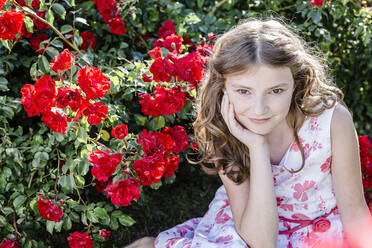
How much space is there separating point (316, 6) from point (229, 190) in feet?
4.83

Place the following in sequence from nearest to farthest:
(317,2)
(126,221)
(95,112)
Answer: (95,112)
(126,221)
(317,2)

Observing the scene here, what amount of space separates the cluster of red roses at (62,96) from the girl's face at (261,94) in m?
0.56

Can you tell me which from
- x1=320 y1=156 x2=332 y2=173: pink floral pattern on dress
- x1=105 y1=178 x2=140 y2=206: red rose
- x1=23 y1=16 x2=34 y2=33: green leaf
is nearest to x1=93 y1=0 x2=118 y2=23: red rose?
x1=23 y1=16 x2=34 y2=33: green leaf

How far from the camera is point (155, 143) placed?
85.4 inches

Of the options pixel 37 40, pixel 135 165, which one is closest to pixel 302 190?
pixel 135 165

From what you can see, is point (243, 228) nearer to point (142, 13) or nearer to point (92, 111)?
point (92, 111)

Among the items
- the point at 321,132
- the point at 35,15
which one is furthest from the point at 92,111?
the point at 321,132

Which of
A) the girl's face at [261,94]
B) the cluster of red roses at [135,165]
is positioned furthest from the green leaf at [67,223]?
the girl's face at [261,94]

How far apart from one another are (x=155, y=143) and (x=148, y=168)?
0.15 meters

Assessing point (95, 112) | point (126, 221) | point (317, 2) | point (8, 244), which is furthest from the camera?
point (317, 2)

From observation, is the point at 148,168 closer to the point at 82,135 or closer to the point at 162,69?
the point at 82,135

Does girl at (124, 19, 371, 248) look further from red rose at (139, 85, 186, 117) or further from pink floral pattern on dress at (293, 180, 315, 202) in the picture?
red rose at (139, 85, 186, 117)

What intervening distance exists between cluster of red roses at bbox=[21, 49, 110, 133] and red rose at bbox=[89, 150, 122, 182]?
6.1 inches

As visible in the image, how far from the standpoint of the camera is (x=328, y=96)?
225cm
